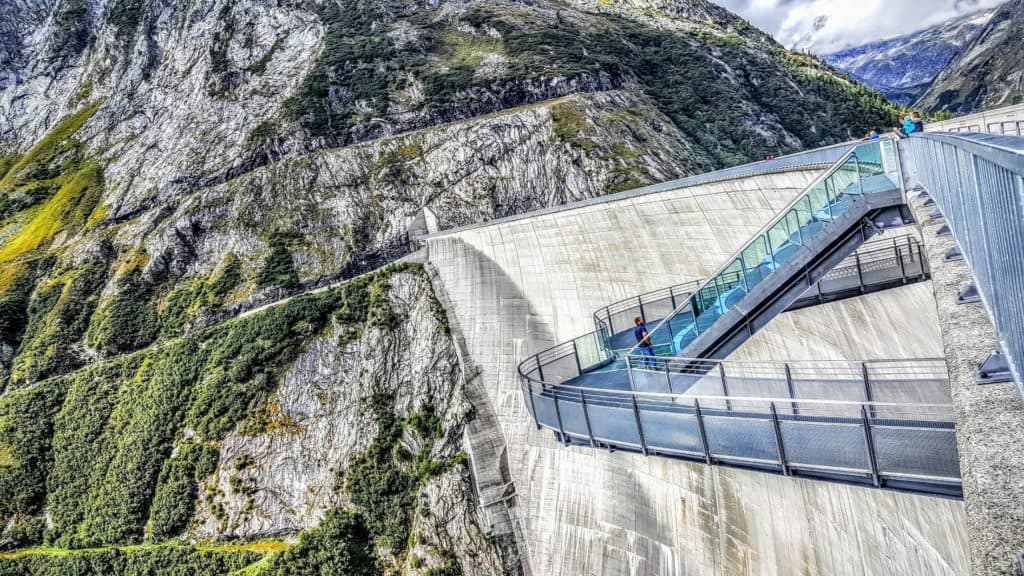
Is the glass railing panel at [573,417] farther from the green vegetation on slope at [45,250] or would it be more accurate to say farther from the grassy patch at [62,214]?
the grassy patch at [62,214]

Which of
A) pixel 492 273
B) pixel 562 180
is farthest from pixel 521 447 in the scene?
pixel 562 180

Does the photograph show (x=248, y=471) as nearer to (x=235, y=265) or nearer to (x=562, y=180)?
(x=235, y=265)

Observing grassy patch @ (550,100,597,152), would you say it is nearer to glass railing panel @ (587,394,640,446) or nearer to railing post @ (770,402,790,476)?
glass railing panel @ (587,394,640,446)

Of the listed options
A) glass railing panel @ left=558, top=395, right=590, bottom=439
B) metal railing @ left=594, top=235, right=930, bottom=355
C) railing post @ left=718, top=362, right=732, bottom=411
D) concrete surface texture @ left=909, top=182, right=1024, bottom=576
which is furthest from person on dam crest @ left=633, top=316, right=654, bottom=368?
concrete surface texture @ left=909, top=182, right=1024, bottom=576

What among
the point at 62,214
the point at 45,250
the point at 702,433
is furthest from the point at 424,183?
the point at 702,433

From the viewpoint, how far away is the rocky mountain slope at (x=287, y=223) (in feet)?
132

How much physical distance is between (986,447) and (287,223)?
213ft

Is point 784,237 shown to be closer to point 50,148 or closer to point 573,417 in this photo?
point 573,417

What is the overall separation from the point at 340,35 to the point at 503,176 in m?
45.6

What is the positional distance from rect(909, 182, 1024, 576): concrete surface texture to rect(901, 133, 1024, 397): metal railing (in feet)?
1.39

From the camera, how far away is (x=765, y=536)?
14.2 metres

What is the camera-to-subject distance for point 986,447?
406 centimetres

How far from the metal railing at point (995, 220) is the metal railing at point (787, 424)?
2.40 m

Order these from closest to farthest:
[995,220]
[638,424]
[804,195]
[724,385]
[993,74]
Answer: [995,220] < [638,424] < [724,385] < [804,195] < [993,74]
